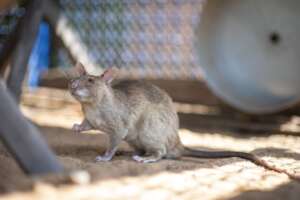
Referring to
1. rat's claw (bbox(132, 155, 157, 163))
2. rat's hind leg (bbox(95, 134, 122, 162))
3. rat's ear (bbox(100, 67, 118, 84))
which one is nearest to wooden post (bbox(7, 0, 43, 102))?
rat's ear (bbox(100, 67, 118, 84))

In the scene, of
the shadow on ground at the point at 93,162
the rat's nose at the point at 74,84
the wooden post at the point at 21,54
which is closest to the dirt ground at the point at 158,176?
the shadow on ground at the point at 93,162

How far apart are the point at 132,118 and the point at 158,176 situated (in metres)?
1.08

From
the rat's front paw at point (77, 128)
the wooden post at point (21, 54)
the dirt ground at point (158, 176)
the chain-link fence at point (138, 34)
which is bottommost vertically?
the dirt ground at point (158, 176)

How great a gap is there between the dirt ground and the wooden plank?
0.29 feet

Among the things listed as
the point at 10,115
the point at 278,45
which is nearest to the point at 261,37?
the point at 278,45

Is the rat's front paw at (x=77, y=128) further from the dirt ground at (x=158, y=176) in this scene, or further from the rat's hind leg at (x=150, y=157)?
the rat's hind leg at (x=150, y=157)

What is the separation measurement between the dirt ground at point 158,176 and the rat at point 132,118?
0.12 metres

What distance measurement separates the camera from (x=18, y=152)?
9.04ft

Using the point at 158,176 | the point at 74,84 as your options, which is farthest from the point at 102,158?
the point at 158,176

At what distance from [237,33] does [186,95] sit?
152 centimetres

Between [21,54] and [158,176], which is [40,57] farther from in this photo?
[158,176]

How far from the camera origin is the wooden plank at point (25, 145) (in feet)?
9.02

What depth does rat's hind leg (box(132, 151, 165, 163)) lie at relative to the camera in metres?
4.22

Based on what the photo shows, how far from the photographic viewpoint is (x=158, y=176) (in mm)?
3291
